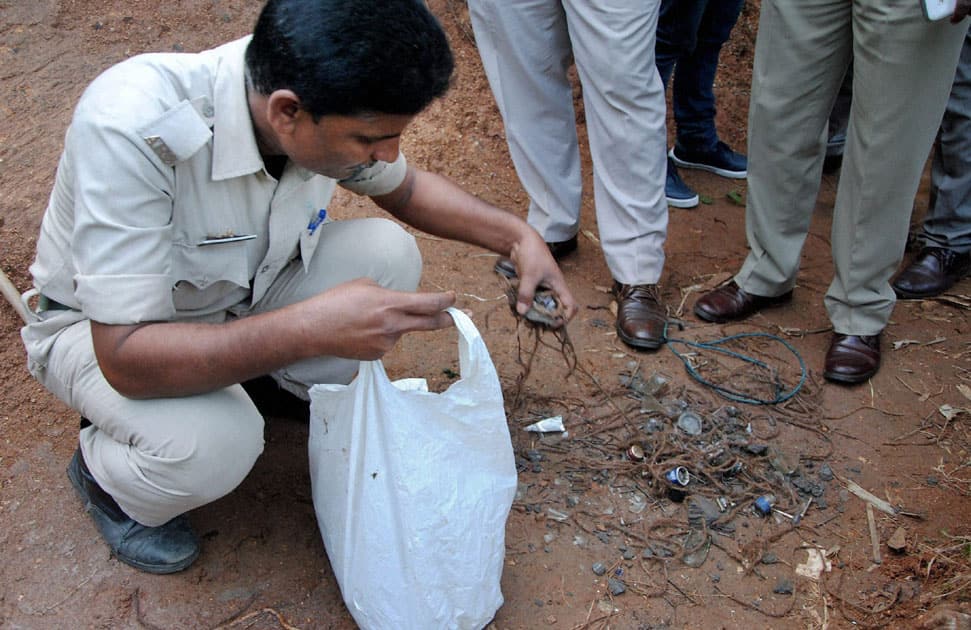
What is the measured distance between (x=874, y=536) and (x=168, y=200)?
190 cm

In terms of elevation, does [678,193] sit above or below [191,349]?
below

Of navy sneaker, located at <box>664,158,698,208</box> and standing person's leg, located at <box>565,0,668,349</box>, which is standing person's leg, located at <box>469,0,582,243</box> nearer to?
standing person's leg, located at <box>565,0,668,349</box>

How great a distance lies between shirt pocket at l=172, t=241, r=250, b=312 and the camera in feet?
5.82

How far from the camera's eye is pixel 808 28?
249 cm

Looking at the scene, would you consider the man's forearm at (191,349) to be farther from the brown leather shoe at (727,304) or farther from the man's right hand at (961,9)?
the man's right hand at (961,9)

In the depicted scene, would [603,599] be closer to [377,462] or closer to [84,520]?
[377,462]

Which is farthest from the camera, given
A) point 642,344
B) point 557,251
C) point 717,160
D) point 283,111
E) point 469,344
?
point 717,160

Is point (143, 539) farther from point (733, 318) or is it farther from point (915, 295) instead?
point (915, 295)

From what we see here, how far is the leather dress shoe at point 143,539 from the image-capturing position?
1994 millimetres

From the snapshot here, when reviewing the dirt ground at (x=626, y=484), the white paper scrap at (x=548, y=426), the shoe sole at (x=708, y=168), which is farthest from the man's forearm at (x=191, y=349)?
the shoe sole at (x=708, y=168)

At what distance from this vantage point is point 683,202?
3.66m

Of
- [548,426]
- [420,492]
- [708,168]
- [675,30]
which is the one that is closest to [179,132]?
[420,492]


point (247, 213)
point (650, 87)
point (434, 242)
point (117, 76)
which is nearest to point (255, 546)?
point (247, 213)

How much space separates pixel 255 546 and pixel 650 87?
5.86ft
